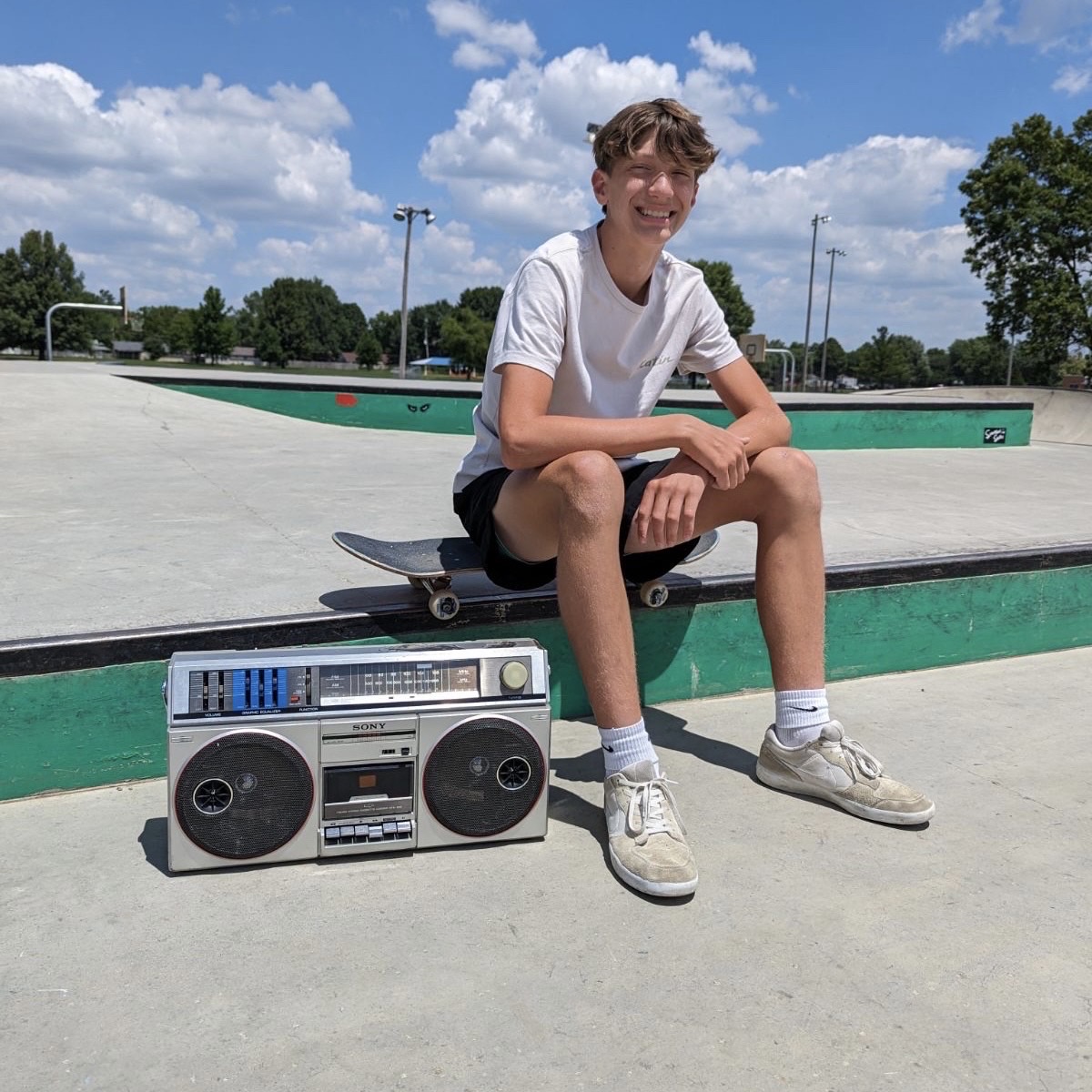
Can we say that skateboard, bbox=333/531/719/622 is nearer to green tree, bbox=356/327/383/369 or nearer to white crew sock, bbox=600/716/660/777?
white crew sock, bbox=600/716/660/777

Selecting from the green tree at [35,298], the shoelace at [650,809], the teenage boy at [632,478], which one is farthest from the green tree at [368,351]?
the shoelace at [650,809]

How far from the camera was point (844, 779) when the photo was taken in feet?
6.37

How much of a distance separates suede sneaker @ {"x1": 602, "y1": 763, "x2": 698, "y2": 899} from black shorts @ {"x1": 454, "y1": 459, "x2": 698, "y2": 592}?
0.55m

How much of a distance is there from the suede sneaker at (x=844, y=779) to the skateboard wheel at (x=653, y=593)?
1.63ft

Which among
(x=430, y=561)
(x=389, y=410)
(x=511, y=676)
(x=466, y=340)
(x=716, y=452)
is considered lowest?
(x=511, y=676)

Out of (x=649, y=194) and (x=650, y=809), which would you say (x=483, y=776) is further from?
(x=649, y=194)

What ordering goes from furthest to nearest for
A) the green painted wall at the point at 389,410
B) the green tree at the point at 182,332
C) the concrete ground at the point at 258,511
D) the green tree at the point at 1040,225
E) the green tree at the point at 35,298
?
the green tree at the point at 182,332, the green tree at the point at 35,298, the green tree at the point at 1040,225, the green painted wall at the point at 389,410, the concrete ground at the point at 258,511

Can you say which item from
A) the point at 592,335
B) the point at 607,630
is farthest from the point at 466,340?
the point at 607,630

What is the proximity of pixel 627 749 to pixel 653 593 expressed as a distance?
0.67 meters

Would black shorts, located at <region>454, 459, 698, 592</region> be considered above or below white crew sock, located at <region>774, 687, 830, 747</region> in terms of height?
above

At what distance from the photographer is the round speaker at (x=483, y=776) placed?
1685 millimetres

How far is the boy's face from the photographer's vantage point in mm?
1971

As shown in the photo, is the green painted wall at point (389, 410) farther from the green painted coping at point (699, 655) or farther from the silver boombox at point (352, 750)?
the silver boombox at point (352, 750)

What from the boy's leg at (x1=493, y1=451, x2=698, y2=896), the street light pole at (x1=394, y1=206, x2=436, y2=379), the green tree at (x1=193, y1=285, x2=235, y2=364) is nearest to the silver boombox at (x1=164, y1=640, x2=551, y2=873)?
the boy's leg at (x1=493, y1=451, x2=698, y2=896)
